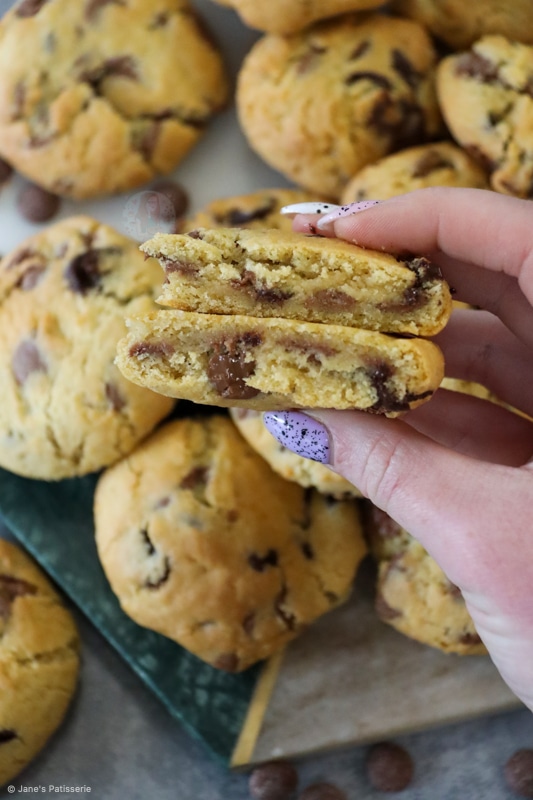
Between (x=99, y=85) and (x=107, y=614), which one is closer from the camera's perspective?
(x=107, y=614)

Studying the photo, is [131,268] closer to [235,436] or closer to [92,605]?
[235,436]

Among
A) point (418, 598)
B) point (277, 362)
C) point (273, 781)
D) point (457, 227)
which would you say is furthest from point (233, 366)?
point (273, 781)

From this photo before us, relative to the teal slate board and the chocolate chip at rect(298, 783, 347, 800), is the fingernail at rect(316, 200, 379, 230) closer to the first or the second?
the teal slate board

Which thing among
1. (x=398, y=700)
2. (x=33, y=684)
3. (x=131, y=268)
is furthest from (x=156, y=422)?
(x=398, y=700)

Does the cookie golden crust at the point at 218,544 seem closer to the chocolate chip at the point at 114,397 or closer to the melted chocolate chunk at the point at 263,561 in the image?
the melted chocolate chunk at the point at 263,561

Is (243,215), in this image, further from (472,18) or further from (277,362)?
(277,362)

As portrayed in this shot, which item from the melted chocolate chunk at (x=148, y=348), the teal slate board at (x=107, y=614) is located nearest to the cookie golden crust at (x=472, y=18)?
the melted chocolate chunk at (x=148, y=348)
